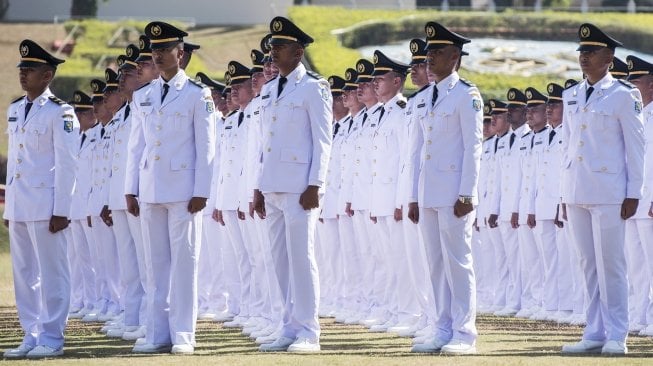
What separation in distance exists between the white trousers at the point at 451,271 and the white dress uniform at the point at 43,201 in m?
2.89

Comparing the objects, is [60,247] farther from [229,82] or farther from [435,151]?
[229,82]

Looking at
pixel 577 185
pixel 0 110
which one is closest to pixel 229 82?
pixel 577 185

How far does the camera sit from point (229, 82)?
48.3 feet

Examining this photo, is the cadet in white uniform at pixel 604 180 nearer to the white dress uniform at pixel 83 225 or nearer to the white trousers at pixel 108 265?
the white trousers at pixel 108 265

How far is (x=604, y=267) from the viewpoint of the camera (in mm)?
10234

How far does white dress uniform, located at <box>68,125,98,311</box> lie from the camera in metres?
15.0

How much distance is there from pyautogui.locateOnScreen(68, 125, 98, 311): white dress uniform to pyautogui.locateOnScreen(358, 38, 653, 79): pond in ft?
65.6

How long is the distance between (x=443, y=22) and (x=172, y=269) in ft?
105

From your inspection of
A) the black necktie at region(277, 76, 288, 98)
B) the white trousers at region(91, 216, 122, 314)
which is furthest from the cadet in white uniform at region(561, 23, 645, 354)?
the white trousers at region(91, 216, 122, 314)

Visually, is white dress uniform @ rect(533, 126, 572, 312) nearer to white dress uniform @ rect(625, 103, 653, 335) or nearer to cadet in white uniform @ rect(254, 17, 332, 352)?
white dress uniform @ rect(625, 103, 653, 335)

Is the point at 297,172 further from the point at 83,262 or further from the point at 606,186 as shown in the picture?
the point at 83,262

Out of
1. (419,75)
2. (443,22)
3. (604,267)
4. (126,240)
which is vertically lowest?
(126,240)

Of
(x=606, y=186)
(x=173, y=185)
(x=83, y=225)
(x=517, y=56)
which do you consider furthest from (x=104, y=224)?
(x=517, y=56)

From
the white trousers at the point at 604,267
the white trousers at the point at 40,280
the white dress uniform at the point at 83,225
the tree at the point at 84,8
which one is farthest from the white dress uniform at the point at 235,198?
the tree at the point at 84,8
